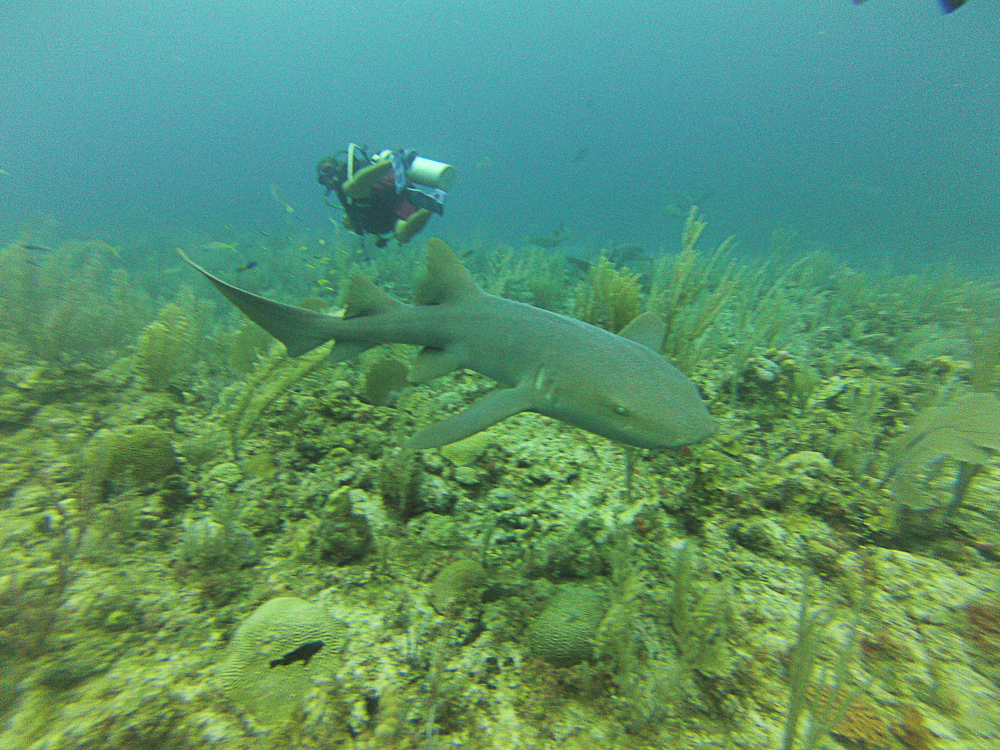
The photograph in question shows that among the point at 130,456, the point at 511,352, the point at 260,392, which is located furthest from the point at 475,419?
the point at 260,392

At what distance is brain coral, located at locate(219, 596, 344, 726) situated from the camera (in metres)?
1.42

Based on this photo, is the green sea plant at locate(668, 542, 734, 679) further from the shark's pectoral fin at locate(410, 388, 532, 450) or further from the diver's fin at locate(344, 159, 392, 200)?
the diver's fin at locate(344, 159, 392, 200)

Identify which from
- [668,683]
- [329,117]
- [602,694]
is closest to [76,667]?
[602,694]

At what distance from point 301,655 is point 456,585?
2.33ft

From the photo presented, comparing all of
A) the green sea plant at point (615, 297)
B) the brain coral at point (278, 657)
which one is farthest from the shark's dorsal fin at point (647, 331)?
the brain coral at point (278, 657)

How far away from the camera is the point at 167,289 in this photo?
9953 mm

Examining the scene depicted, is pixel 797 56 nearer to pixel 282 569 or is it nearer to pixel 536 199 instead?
pixel 536 199

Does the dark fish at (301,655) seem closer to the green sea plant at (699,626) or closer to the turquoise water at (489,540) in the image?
the turquoise water at (489,540)

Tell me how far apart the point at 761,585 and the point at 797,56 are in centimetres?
13355

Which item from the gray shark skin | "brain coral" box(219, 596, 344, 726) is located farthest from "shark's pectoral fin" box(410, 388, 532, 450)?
"brain coral" box(219, 596, 344, 726)

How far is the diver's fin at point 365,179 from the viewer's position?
559cm

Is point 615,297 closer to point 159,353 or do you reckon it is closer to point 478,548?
point 478,548

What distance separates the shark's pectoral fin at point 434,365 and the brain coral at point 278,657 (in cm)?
153

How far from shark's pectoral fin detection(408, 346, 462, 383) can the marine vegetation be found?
0.06 feet
